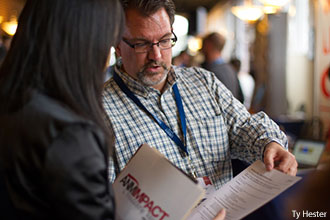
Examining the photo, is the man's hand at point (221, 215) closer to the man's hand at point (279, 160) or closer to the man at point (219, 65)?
the man's hand at point (279, 160)

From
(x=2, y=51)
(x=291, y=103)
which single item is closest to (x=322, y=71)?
(x=291, y=103)

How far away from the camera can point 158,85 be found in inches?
66.5

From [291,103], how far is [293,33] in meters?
1.36

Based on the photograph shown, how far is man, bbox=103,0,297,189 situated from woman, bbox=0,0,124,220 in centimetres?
68

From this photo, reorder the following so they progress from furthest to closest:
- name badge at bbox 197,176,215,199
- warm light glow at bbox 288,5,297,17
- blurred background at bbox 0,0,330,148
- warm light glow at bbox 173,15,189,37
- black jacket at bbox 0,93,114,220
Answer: warm light glow at bbox 173,15,189,37, warm light glow at bbox 288,5,297,17, blurred background at bbox 0,0,330,148, name badge at bbox 197,176,215,199, black jacket at bbox 0,93,114,220

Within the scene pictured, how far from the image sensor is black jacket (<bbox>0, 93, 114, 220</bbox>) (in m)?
0.73

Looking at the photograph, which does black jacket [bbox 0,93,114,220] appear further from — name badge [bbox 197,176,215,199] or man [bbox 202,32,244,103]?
man [bbox 202,32,244,103]

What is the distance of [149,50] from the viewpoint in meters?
1.64

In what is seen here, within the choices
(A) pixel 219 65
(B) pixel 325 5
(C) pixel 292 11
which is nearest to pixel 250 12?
(C) pixel 292 11

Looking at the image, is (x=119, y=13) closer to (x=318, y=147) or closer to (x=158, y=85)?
(x=158, y=85)

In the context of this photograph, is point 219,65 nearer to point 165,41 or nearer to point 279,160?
point 165,41

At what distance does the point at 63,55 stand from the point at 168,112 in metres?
0.86

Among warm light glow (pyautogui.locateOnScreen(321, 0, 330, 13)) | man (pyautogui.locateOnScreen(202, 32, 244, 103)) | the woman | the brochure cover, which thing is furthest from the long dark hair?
warm light glow (pyautogui.locateOnScreen(321, 0, 330, 13))

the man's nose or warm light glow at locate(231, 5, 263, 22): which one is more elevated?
warm light glow at locate(231, 5, 263, 22)
